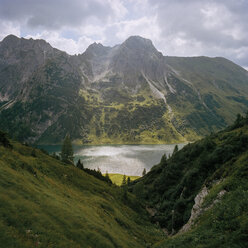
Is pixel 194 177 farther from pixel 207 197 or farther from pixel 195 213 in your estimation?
pixel 207 197

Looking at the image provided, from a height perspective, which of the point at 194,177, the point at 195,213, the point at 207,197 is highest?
the point at 207,197

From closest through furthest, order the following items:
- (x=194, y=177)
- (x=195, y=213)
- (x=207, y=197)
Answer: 1. (x=207, y=197)
2. (x=195, y=213)
3. (x=194, y=177)

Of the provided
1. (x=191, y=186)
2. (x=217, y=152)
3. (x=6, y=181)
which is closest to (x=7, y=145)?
(x=6, y=181)

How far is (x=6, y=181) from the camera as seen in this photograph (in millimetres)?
22047

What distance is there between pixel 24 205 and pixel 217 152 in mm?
47444

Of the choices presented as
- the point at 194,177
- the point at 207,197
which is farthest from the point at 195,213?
the point at 194,177

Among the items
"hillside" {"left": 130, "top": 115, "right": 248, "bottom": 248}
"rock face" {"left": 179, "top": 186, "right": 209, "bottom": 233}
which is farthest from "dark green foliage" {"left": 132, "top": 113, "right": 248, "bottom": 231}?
"rock face" {"left": 179, "top": 186, "right": 209, "bottom": 233}

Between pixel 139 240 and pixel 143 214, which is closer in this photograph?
pixel 139 240

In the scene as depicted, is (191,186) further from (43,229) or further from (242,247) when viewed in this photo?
(43,229)

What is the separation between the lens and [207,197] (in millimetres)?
30906

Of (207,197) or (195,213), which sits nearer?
(207,197)

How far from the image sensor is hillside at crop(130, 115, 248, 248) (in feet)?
55.6

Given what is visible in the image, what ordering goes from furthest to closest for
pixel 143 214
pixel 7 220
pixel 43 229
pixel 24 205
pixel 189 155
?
1. pixel 189 155
2. pixel 143 214
3. pixel 24 205
4. pixel 43 229
5. pixel 7 220

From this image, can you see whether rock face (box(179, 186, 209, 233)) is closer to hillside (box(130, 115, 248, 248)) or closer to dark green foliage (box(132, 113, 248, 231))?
hillside (box(130, 115, 248, 248))
